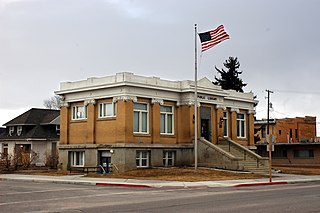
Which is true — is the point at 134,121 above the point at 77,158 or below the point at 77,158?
above

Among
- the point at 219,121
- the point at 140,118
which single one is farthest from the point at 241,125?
the point at 140,118

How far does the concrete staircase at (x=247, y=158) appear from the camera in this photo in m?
41.0

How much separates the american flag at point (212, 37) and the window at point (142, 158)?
418 inches

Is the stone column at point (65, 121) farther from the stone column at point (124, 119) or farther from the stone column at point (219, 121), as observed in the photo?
the stone column at point (219, 121)

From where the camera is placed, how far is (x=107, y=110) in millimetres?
42094

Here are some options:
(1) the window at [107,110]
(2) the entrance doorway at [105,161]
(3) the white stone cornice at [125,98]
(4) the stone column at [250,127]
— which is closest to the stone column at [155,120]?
(3) the white stone cornice at [125,98]

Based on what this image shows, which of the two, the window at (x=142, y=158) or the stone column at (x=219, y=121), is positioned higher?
the stone column at (x=219, y=121)

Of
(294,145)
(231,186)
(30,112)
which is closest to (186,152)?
(231,186)

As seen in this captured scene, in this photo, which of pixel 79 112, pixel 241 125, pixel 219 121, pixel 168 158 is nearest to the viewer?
pixel 168 158

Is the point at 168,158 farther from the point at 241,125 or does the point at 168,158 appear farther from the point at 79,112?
the point at 241,125

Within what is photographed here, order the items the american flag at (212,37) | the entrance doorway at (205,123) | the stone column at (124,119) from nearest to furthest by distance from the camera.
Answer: the american flag at (212,37) < the stone column at (124,119) < the entrance doorway at (205,123)

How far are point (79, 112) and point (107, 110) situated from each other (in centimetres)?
386

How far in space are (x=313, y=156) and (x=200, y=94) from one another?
23.8 meters

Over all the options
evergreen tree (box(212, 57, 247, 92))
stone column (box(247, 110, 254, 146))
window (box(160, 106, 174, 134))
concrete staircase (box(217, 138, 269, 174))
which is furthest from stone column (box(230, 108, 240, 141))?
evergreen tree (box(212, 57, 247, 92))
